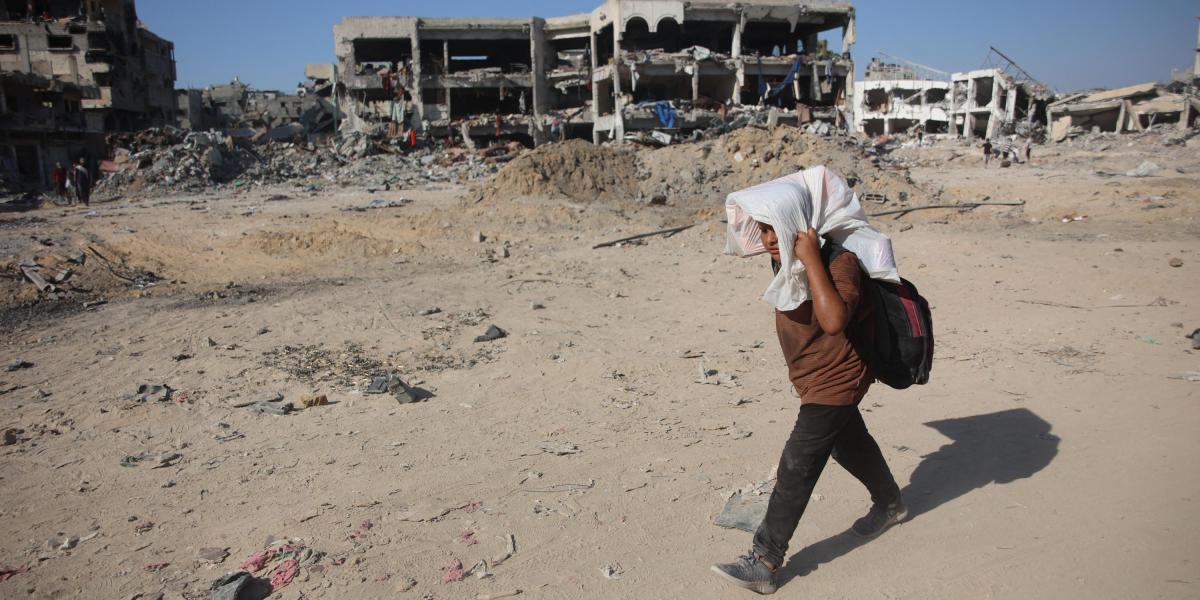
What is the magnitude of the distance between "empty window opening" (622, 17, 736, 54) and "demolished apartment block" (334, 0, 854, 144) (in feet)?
0.22

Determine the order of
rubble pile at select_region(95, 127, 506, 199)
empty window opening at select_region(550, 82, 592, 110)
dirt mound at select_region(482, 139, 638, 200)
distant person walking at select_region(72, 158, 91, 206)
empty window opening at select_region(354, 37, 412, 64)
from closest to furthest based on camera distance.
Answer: dirt mound at select_region(482, 139, 638, 200), distant person walking at select_region(72, 158, 91, 206), rubble pile at select_region(95, 127, 506, 199), empty window opening at select_region(354, 37, 412, 64), empty window opening at select_region(550, 82, 592, 110)

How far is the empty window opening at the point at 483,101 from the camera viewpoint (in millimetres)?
34281

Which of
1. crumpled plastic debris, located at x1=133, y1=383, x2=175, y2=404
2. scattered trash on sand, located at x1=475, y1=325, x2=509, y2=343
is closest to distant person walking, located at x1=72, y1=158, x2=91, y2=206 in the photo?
crumpled plastic debris, located at x1=133, y1=383, x2=175, y2=404

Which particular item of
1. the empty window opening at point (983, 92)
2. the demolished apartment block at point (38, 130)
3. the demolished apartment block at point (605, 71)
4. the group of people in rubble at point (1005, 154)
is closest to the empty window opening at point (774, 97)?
the demolished apartment block at point (605, 71)

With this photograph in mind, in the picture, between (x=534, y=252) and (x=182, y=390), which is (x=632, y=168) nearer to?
(x=534, y=252)

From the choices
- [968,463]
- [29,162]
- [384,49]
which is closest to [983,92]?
[384,49]

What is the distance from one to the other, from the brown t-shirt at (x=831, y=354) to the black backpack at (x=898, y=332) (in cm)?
4

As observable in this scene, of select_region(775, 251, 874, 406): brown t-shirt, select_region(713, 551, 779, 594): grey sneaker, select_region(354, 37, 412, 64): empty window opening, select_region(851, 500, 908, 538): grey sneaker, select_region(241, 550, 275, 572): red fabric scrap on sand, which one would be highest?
select_region(354, 37, 412, 64): empty window opening

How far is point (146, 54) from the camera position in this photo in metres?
38.5

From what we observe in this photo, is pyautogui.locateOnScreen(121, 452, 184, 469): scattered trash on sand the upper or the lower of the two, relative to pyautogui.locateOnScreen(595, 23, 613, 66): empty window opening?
lower

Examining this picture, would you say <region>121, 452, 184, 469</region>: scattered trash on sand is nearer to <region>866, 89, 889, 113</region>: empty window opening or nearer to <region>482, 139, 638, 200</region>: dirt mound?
<region>482, 139, 638, 200</region>: dirt mound

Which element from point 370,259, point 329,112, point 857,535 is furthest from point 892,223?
point 329,112

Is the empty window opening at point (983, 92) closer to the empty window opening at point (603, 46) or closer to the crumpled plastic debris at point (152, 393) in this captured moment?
the empty window opening at point (603, 46)

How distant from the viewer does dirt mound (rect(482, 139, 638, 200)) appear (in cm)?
1362
